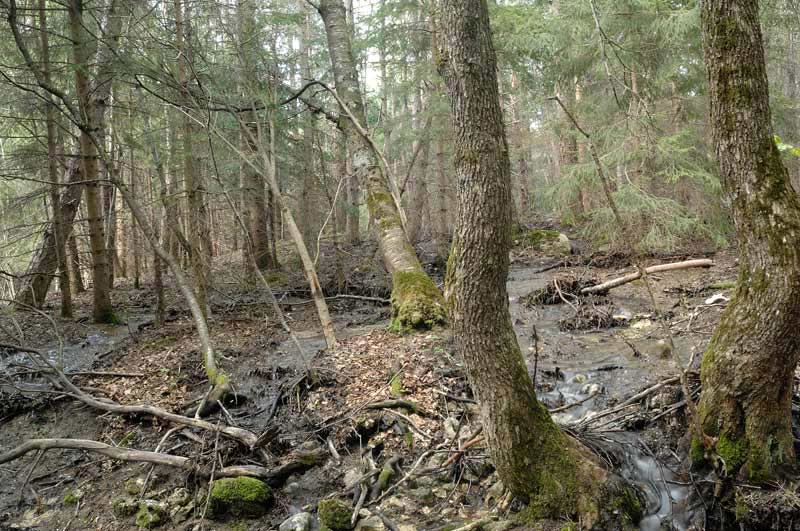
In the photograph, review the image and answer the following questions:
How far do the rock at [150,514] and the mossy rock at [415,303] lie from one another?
3.71 m

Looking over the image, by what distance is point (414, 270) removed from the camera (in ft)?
26.7

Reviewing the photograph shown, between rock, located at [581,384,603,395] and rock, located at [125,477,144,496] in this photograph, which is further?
rock, located at [581,384,603,395]

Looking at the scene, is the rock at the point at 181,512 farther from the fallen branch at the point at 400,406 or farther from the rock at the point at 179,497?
the fallen branch at the point at 400,406

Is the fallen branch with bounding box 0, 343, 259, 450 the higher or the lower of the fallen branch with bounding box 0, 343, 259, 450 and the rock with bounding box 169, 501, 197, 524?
the higher

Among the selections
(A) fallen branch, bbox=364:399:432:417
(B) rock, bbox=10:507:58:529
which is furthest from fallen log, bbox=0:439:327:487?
(A) fallen branch, bbox=364:399:432:417

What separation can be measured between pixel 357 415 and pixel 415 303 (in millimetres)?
2562

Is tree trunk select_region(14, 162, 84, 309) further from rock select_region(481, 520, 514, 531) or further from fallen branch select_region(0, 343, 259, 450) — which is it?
rock select_region(481, 520, 514, 531)

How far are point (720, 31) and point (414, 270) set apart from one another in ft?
17.6

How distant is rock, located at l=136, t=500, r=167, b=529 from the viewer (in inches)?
166

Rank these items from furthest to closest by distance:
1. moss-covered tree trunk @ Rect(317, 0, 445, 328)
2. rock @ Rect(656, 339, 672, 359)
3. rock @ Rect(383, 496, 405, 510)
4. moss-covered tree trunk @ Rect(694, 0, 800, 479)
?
moss-covered tree trunk @ Rect(317, 0, 445, 328) → rock @ Rect(656, 339, 672, 359) → rock @ Rect(383, 496, 405, 510) → moss-covered tree trunk @ Rect(694, 0, 800, 479)

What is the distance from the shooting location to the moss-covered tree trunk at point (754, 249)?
329 cm

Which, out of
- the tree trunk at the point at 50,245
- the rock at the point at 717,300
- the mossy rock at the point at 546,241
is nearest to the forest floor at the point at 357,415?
the rock at the point at 717,300

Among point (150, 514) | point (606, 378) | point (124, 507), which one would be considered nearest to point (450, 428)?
point (606, 378)

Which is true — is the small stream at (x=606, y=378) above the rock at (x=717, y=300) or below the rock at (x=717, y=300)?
below
